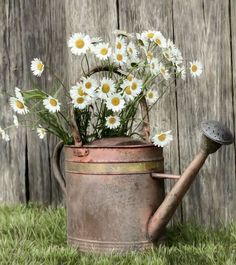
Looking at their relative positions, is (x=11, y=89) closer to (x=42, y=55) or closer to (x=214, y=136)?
(x=42, y=55)

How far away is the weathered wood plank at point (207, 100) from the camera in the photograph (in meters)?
3.07

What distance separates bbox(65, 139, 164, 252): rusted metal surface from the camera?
255 cm

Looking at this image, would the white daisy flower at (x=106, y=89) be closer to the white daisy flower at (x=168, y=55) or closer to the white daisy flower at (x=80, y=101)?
the white daisy flower at (x=80, y=101)

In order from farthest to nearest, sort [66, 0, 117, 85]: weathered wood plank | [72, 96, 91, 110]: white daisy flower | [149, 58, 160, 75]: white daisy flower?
[66, 0, 117, 85]: weathered wood plank, [149, 58, 160, 75]: white daisy flower, [72, 96, 91, 110]: white daisy flower

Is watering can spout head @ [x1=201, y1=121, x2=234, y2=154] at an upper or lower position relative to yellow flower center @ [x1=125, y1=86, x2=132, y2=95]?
lower

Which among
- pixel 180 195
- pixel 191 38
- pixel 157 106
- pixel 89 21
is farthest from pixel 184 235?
pixel 89 21

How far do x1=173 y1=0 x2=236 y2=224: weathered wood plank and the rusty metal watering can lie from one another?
1.69 ft

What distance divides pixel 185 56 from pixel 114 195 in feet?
2.80

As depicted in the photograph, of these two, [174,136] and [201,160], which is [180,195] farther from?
[174,136]

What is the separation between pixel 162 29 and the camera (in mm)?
3131

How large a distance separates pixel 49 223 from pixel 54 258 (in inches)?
20.2

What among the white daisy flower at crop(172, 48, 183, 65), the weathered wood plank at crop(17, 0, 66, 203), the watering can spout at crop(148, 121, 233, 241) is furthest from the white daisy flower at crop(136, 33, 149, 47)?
the weathered wood plank at crop(17, 0, 66, 203)

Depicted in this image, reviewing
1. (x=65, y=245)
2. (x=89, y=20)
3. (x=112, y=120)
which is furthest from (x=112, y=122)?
(x=89, y=20)

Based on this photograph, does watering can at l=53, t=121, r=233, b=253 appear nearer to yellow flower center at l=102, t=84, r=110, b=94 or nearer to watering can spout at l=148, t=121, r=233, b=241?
watering can spout at l=148, t=121, r=233, b=241
